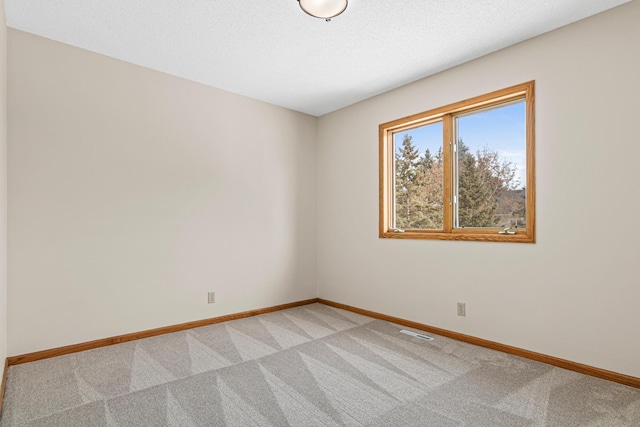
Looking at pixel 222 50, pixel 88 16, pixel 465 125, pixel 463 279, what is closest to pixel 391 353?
pixel 463 279

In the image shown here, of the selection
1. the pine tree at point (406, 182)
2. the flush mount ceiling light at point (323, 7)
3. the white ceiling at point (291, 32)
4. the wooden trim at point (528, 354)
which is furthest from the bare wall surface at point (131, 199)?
the flush mount ceiling light at point (323, 7)

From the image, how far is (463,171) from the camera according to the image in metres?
3.43

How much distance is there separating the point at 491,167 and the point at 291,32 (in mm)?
2138

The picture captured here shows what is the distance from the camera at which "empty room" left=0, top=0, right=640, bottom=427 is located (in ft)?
7.57

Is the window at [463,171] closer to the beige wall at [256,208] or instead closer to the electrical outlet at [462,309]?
the beige wall at [256,208]

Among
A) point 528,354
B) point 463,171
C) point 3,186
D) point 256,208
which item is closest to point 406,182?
point 463,171

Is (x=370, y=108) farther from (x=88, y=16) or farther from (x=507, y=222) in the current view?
(x=88, y=16)

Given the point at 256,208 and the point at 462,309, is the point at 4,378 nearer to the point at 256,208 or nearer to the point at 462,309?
the point at 256,208

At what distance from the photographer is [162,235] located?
3.45 metres

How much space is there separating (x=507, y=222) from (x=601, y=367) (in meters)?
1.23

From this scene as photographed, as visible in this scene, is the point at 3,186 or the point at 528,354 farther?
the point at 528,354

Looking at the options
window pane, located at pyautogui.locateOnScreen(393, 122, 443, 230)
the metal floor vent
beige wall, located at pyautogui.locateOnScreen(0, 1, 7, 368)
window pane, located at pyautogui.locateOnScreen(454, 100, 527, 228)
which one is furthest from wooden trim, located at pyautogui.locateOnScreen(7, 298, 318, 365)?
window pane, located at pyautogui.locateOnScreen(454, 100, 527, 228)

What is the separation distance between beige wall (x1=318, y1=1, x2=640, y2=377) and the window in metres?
0.10

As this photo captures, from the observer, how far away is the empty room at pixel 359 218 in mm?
2309
